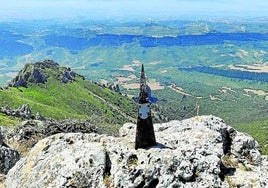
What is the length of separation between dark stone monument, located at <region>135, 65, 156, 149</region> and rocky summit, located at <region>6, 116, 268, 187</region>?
2.93 feet

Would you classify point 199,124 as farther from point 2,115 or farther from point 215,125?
point 2,115

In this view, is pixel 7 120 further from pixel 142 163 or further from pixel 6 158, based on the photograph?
pixel 142 163

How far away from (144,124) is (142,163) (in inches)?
177

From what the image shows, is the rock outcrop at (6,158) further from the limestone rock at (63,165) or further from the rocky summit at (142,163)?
the rocky summit at (142,163)

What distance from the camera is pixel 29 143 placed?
229ft

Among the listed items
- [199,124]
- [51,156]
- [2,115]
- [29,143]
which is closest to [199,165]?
[199,124]

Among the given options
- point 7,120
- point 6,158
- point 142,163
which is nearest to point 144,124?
point 142,163

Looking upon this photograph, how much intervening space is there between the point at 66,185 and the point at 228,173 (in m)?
14.5

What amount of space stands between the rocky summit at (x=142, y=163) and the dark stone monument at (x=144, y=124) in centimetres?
89

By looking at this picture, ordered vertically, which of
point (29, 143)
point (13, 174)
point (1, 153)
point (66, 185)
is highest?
point (66, 185)

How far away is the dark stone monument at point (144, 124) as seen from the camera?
34312mm

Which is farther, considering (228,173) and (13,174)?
(13,174)

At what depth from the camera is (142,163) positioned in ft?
103

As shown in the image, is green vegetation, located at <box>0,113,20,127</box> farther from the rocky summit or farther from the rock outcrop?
the rocky summit
